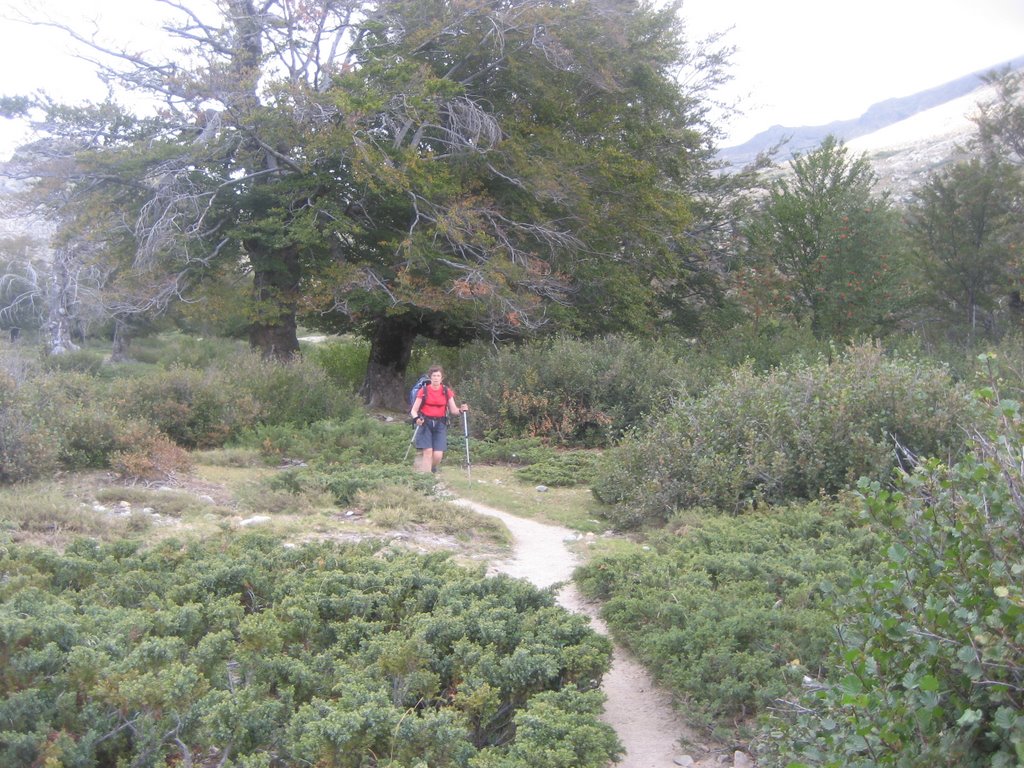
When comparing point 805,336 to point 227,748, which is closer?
point 227,748

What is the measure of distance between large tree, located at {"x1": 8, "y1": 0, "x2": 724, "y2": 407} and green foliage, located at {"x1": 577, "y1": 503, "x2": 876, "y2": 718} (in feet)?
31.2

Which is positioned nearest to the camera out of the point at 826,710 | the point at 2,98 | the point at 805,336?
the point at 826,710

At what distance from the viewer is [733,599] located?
5855 mm

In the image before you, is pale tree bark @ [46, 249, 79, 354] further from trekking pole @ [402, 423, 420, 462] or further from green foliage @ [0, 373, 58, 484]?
green foliage @ [0, 373, 58, 484]

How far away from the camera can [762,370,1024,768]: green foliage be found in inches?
102

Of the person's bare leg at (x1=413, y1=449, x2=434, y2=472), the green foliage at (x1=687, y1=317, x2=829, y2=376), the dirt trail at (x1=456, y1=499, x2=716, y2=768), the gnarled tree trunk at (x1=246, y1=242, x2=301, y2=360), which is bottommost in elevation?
the dirt trail at (x1=456, y1=499, x2=716, y2=768)

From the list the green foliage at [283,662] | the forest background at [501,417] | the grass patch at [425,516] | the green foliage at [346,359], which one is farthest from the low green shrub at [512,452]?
the green foliage at [346,359]

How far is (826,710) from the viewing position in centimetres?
346

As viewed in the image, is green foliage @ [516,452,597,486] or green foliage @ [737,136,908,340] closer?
green foliage @ [516,452,597,486]

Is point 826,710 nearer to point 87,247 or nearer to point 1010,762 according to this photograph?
point 1010,762

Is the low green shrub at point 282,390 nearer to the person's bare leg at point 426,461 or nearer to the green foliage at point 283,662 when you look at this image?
the person's bare leg at point 426,461

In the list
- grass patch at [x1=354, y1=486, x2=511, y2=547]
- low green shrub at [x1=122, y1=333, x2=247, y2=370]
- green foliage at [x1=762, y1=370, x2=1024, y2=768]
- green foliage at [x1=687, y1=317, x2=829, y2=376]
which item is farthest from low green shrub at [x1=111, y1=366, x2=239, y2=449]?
low green shrub at [x1=122, y1=333, x2=247, y2=370]

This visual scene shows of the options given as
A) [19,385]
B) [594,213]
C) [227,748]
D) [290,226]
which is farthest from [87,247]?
[227,748]

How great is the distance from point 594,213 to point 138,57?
9.23m
